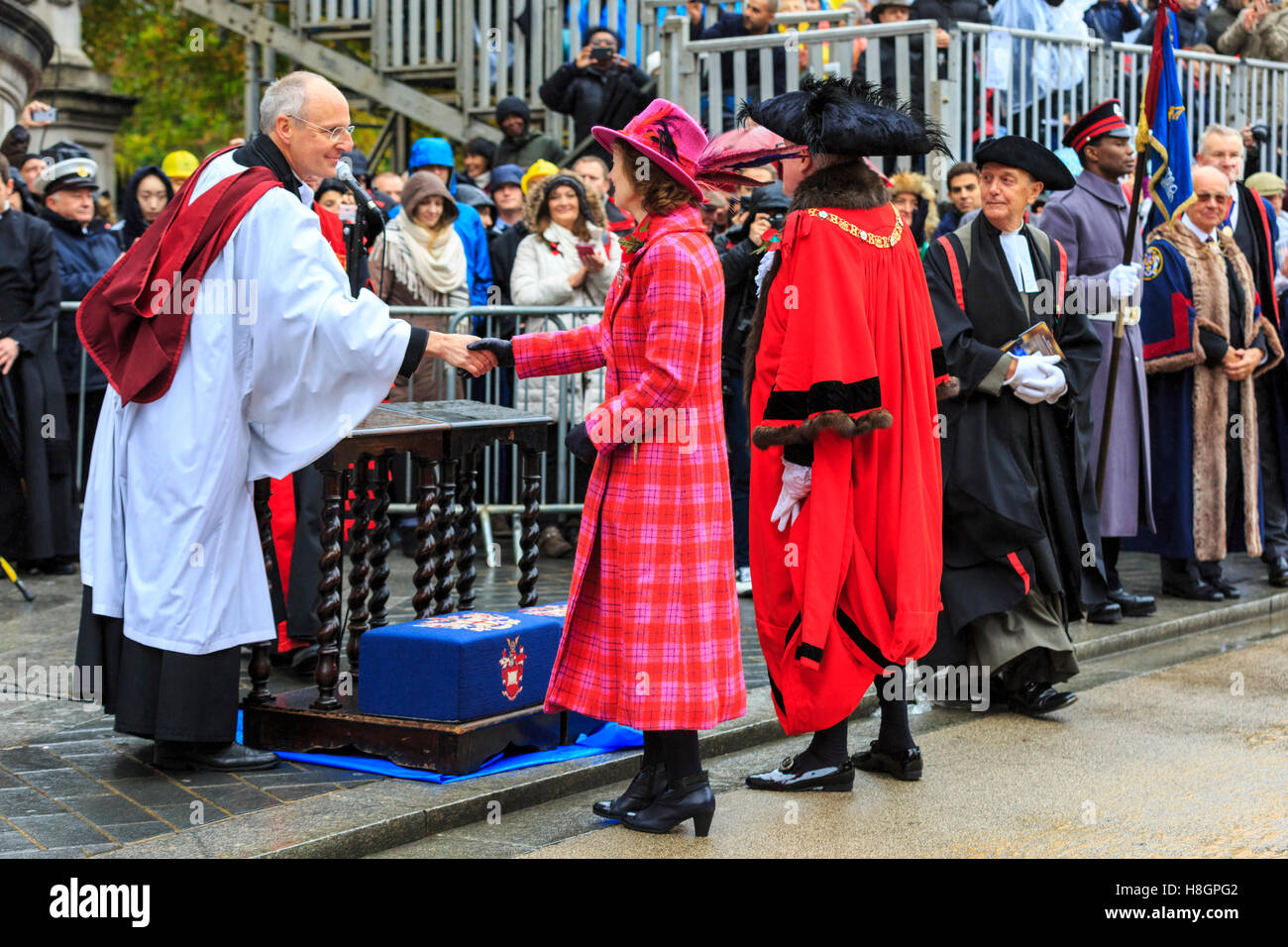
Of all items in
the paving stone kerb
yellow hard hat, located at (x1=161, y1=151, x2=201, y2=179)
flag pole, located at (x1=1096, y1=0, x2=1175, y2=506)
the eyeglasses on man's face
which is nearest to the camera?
the paving stone kerb

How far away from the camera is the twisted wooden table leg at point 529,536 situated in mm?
6223

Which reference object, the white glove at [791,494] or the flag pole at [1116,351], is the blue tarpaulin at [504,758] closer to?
the white glove at [791,494]

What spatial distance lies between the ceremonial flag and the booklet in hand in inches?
95.4

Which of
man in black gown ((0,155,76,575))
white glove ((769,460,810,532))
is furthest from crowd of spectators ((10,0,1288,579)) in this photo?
white glove ((769,460,810,532))

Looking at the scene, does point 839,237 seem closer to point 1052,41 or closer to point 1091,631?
point 1091,631

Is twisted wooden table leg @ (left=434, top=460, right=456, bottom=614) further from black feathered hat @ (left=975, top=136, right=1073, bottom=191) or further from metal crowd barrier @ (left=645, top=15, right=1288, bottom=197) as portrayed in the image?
metal crowd barrier @ (left=645, top=15, right=1288, bottom=197)

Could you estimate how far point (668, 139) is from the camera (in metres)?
4.83

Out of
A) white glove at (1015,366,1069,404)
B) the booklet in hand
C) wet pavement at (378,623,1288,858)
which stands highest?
the booklet in hand

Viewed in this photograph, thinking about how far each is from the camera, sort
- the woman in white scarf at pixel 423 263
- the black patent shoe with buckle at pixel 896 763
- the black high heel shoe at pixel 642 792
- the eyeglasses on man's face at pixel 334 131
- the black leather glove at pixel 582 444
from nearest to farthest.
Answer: the black leather glove at pixel 582 444 < the black high heel shoe at pixel 642 792 < the eyeglasses on man's face at pixel 334 131 < the black patent shoe with buckle at pixel 896 763 < the woman in white scarf at pixel 423 263

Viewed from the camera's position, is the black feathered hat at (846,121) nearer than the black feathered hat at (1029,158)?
Yes

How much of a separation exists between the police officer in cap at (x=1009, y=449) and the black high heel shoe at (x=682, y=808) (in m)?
1.87

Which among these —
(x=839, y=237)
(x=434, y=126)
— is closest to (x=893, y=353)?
(x=839, y=237)

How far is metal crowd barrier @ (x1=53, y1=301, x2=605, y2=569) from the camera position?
9656mm

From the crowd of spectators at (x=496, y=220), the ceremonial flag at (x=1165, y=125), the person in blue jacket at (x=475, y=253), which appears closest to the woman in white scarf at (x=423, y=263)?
the crowd of spectators at (x=496, y=220)
